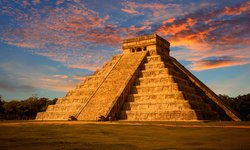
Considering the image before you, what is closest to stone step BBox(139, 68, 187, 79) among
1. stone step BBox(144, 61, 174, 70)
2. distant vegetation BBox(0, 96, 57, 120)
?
stone step BBox(144, 61, 174, 70)

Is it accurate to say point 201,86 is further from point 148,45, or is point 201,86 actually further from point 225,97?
point 225,97

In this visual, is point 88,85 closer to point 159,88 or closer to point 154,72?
point 154,72

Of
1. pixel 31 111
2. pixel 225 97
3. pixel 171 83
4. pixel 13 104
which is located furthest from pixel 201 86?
pixel 13 104

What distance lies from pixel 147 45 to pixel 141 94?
13.0m

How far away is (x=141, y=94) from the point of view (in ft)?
116

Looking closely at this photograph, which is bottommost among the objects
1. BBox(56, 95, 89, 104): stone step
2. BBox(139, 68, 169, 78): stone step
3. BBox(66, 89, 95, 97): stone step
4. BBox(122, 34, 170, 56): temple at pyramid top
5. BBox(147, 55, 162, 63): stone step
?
BBox(56, 95, 89, 104): stone step

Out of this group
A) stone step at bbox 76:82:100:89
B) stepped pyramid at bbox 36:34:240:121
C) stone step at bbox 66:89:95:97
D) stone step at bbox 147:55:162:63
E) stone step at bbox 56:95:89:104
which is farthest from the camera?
stone step at bbox 147:55:162:63

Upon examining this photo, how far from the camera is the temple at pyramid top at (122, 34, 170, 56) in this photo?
45250mm

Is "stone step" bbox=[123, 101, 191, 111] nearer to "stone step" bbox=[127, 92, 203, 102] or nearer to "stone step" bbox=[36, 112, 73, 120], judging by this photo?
"stone step" bbox=[127, 92, 203, 102]

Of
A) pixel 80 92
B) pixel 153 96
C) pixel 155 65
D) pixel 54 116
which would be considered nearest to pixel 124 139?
pixel 153 96

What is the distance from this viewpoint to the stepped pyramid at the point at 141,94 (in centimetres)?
3190

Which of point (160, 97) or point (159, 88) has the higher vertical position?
point (159, 88)

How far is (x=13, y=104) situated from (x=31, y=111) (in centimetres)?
500

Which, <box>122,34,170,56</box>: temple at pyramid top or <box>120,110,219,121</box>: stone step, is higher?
<box>122,34,170,56</box>: temple at pyramid top
